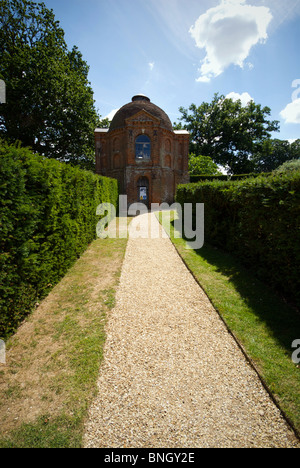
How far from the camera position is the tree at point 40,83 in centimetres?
1744

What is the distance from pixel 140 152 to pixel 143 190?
4.31m

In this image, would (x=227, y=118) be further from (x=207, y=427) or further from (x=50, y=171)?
(x=207, y=427)

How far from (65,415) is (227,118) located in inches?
1761

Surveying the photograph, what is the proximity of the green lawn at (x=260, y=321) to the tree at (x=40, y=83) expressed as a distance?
18767 mm

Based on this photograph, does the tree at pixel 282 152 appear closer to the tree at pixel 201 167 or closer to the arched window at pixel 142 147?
the tree at pixel 201 167

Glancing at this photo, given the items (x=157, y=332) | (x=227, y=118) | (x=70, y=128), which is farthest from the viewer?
(x=227, y=118)

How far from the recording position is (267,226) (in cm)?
507

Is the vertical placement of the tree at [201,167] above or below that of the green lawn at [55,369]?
above

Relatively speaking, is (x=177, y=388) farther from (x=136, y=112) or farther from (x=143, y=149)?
(x=136, y=112)

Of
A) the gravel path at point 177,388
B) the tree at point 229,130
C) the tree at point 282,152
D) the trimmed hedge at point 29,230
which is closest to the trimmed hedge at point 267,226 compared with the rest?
the gravel path at point 177,388

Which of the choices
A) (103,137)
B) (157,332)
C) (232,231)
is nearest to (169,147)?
(103,137)

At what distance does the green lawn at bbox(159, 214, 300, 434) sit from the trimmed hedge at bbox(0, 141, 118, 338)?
12.7 feet

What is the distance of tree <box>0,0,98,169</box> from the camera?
687 inches

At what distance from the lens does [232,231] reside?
Answer: 7.37m
